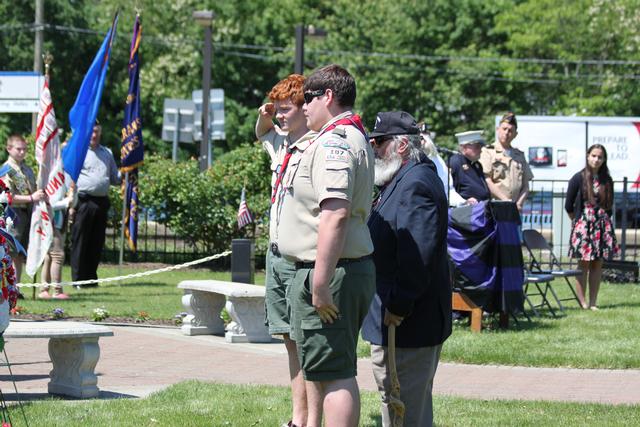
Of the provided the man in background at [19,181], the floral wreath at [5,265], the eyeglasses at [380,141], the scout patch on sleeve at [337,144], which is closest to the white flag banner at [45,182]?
the man in background at [19,181]

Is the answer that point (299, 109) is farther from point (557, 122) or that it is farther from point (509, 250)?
point (557, 122)

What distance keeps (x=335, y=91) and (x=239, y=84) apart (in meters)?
42.8

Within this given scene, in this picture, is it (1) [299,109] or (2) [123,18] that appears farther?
(2) [123,18]

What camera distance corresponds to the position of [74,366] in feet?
25.9

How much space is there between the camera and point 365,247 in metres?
5.36

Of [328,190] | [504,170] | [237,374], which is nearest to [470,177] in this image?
[504,170]

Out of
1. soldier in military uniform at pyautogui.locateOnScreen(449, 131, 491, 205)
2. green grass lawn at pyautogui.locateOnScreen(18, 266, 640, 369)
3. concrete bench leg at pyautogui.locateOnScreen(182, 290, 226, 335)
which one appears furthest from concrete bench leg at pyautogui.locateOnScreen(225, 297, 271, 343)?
soldier in military uniform at pyautogui.locateOnScreen(449, 131, 491, 205)

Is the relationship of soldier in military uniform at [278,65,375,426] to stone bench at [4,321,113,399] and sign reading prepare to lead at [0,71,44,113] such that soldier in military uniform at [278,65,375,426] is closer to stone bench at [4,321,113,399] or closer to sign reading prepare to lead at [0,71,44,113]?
stone bench at [4,321,113,399]

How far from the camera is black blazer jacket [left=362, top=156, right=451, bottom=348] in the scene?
5465 millimetres

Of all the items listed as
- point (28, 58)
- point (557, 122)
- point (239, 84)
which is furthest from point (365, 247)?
point (239, 84)

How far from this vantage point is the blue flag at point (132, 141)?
15961 mm

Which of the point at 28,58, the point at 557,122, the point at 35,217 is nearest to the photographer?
the point at 35,217

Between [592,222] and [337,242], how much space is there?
8.91m

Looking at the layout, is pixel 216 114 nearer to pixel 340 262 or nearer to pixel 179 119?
pixel 179 119
